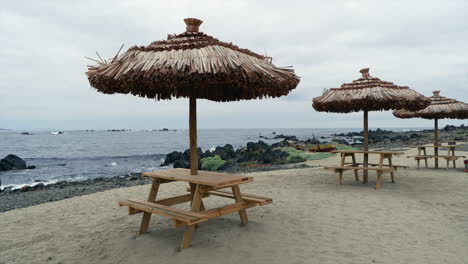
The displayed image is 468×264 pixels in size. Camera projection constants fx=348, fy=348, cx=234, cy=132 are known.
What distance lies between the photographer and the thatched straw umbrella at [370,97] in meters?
7.82

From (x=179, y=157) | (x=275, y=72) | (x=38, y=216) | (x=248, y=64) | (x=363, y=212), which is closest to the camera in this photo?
(x=248, y=64)

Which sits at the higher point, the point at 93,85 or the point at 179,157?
the point at 93,85

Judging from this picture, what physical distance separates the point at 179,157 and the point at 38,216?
18.3 meters

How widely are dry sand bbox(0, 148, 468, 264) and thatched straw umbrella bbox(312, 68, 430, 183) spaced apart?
1.95 m

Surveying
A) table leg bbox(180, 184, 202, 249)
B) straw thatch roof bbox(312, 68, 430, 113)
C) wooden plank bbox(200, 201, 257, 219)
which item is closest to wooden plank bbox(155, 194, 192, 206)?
table leg bbox(180, 184, 202, 249)

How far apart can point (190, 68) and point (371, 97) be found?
538 cm

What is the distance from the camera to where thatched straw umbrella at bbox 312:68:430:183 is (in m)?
7.82

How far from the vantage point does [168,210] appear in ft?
13.6

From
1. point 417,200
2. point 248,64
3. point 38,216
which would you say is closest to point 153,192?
point 248,64

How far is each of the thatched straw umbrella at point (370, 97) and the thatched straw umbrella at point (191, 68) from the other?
3843mm

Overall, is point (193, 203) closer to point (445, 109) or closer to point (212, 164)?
point (445, 109)

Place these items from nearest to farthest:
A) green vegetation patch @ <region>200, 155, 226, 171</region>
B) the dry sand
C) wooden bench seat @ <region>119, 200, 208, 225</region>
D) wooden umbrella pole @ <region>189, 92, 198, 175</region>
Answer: wooden bench seat @ <region>119, 200, 208, 225</region>, the dry sand, wooden umbrella pole @ <region>189, 92, 198, 175</region>, green vegetation patch @ <region>200, 155, 226, 171</region>

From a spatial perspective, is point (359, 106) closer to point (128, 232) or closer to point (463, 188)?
point (463, 188)

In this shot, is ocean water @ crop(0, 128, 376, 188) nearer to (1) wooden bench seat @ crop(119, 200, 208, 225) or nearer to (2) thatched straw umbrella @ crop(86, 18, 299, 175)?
(1) wooden bench seat @ crop(119, 200, 208, 225)
